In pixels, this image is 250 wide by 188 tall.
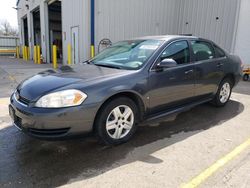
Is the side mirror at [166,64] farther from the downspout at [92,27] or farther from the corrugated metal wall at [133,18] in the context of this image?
the corrugated metal wall at [133,18]

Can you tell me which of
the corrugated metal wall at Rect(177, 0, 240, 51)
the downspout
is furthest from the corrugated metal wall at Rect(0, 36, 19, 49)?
the corrugated metal wall at Rect(177, 0, 240, 51)

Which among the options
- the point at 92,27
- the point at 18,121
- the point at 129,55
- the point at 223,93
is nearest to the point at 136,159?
the point at 18,121

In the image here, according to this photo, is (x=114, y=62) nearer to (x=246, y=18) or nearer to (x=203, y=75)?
(x=203, y=75)

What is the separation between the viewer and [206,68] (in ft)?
14.4

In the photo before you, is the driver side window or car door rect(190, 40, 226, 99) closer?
the driver side window

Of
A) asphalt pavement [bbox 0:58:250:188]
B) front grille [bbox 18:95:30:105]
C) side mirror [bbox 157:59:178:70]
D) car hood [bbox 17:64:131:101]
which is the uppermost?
side mirror [bbox 157:59:178:70]

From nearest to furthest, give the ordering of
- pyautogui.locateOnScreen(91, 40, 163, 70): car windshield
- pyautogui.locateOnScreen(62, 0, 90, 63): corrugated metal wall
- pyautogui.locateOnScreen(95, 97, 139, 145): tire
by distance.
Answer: pyautogui.locateOnScreen(95, 97, 139, 145): tire → pyautogui.locateOnScreen(91, 40, 163, 70): car windshield → pyautogui.locateOnScreen(62, 0, 90, 63): corrugated metal wall

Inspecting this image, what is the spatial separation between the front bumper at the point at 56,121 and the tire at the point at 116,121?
16 centimetres

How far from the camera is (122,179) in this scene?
254cm

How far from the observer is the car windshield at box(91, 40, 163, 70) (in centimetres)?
359

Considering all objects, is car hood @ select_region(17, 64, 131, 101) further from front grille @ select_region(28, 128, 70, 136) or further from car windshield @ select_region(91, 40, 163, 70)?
front grille @ select_region(28, 128, 70, 136)

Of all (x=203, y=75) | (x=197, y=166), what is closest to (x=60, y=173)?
(x=197, y=166)

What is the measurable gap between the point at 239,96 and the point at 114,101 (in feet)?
15.2

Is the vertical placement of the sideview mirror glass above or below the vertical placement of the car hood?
above
